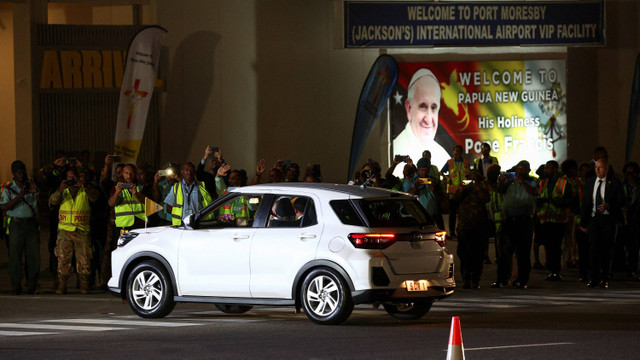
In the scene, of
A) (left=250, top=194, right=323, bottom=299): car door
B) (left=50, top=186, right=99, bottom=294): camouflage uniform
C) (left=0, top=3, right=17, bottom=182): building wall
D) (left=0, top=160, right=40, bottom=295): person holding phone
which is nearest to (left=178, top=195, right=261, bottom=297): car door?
(left=250, top=194, right=323, bottom=299): car door

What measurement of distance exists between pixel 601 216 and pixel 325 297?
6344 millimetres

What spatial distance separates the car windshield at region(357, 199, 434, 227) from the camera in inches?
541

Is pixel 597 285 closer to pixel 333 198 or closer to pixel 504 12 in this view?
pixel 333 198

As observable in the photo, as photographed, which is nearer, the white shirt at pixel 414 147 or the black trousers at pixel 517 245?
the black trousers at pixel 517 245

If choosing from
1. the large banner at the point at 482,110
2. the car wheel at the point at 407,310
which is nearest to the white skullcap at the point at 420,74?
the large banner at the point at 482,110

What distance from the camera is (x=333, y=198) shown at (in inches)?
548

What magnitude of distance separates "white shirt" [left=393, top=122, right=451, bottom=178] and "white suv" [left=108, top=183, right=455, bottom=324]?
15.4m

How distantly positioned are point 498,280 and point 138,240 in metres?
6.07

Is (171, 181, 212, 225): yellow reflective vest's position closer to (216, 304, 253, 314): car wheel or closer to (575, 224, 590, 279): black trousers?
(216, 304, 253, 314): car wheel

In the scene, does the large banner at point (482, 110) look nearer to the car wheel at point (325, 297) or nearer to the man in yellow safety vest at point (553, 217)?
the man in yellow safety vest at point (553, 217)

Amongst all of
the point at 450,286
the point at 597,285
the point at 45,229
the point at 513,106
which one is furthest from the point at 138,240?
the point at 513,106

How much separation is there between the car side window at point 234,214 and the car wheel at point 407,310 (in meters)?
1.97

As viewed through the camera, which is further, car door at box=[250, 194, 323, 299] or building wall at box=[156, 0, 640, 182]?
building wall at box=[156, 0, 640, 182]

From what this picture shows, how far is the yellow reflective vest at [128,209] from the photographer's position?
18203 millimetres
